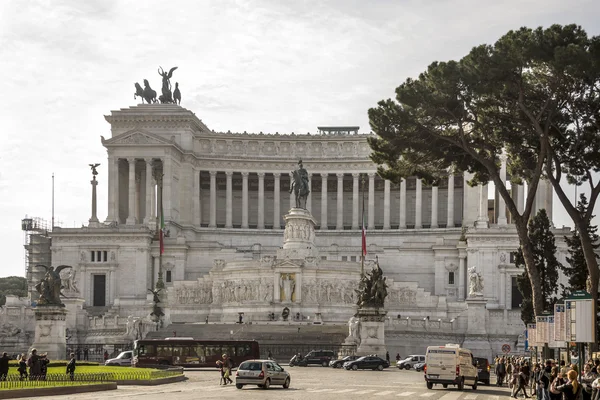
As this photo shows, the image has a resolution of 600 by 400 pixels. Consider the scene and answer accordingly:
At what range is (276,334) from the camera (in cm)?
8444

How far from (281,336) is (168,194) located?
4248 cm

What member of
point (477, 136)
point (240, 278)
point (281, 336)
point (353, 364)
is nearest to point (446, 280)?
point (240, 278)

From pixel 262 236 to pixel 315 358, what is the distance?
57.0m

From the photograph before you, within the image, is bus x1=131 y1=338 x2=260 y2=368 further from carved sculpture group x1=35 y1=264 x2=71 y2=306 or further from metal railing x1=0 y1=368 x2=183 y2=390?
metal railing x1=0 y1=368 x2=183 y2=390

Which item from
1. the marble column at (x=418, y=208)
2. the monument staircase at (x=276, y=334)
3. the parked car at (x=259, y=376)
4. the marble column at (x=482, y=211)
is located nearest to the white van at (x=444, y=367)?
the parked car at (x=259, y=376)

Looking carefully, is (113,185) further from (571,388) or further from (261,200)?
(571,388)

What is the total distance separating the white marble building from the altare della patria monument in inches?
6.3

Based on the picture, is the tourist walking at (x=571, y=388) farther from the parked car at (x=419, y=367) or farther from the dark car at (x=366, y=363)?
the parked car at (x=419, y=367)

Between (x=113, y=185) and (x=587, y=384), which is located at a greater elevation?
(x=113, y=185)

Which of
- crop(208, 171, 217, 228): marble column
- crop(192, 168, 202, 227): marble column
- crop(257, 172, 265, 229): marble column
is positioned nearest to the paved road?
crop(192, 168, 202, 227): marble column

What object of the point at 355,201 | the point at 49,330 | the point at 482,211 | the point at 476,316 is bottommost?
the point at 476,316

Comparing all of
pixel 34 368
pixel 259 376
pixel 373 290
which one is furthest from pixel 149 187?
pixel 259 376

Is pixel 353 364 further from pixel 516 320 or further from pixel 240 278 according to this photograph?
pixel 240 278

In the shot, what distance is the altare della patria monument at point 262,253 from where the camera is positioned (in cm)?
8719
